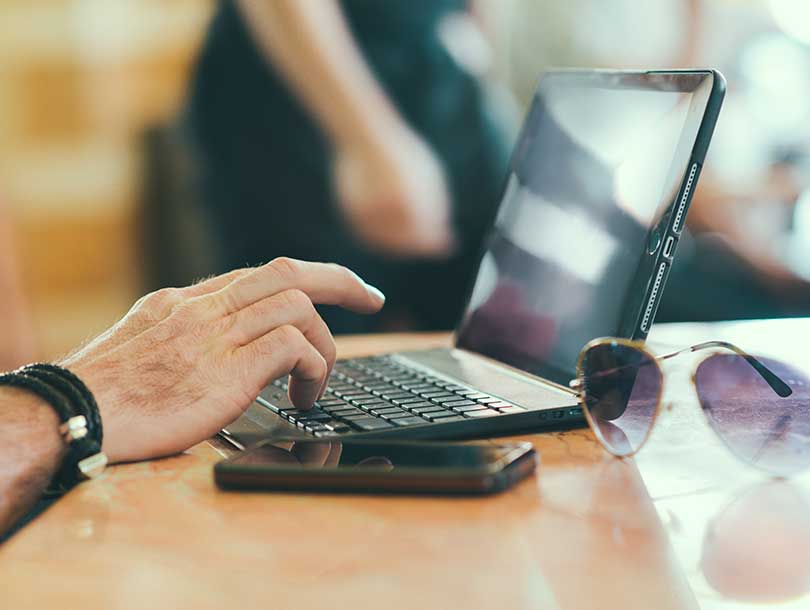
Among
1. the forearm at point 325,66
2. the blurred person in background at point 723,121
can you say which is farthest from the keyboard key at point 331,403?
the blurred person in background at point 723,121

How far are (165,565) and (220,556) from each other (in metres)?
0.03

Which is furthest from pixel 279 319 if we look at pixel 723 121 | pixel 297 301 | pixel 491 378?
pixel 723 121

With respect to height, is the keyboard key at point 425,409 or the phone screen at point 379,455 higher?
the phone screen at point 379,455

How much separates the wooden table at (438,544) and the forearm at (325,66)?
2.16 m

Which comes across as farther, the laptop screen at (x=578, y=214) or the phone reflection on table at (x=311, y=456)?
the laptop screen at (x=578, y=214)

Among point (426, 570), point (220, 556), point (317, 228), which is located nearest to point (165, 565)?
point (220, 556)

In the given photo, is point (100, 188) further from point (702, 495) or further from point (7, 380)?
point (702, 495)

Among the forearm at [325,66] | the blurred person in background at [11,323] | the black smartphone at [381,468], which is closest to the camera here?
the black smartphone at [381,468]

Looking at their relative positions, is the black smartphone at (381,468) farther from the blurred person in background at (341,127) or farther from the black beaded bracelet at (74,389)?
the blurred person in background at (341,127)

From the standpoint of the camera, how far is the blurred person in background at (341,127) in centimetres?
282

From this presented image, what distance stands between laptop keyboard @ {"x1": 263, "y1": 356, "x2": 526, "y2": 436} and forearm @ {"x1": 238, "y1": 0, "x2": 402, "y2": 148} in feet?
6.24

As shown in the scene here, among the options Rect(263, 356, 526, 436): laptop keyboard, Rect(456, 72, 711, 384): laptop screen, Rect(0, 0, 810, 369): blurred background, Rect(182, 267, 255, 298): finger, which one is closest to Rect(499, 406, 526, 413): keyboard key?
Rect(263, 356, 526, 436): laptop keyboard

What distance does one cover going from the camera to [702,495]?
0.68 meters

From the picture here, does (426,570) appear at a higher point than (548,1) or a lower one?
lower
